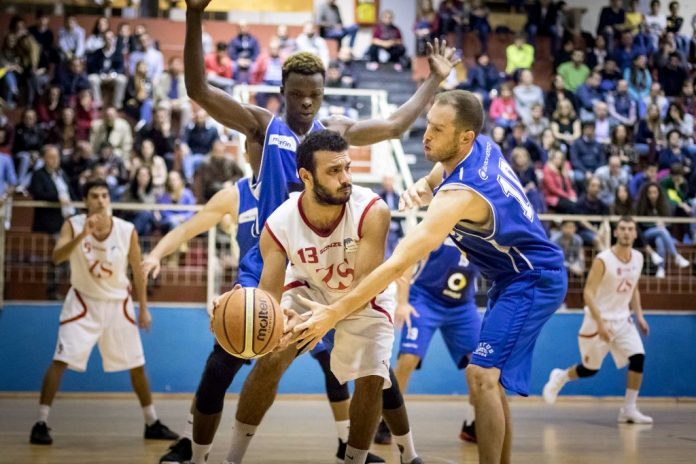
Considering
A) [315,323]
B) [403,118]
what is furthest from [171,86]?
[315,323]

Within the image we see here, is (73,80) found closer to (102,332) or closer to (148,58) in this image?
(148,58)

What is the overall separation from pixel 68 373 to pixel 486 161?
7.73 meters

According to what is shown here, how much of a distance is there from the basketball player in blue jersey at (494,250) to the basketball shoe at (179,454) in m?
2.04

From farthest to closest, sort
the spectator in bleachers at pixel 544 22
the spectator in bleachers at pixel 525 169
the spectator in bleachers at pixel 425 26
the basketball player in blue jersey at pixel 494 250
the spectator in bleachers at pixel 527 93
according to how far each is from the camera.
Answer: the spectator in bleachers at pixel 544 22 → the spectator in bleachers at pixel 425 26 → the spectator in bleachers at pixel 527 93 → the spectator in bleachers at pixel 525 169 → the basketball player in blue jersey at pixel 494 250

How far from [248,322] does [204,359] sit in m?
7.26

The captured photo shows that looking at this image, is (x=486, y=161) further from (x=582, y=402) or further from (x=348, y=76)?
(x=348, y=76)

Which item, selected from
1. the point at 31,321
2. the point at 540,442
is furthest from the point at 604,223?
the point at 31,321

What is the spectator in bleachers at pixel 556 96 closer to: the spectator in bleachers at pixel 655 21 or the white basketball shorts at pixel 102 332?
the spectator in bleachers at pixel 655 21

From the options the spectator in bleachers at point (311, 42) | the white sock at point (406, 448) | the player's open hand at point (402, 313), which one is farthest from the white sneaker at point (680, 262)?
the white sock at point (406, 448)

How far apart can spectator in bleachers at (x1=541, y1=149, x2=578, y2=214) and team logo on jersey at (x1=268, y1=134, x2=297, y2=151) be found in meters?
8.59

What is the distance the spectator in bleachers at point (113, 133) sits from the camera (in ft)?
44.9

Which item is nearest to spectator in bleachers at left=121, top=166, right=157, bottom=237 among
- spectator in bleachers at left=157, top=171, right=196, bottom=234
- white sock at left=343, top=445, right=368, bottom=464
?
spectator in bleachers at left=157, top=171, right=196, bottom=234

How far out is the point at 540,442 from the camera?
787 centimetres

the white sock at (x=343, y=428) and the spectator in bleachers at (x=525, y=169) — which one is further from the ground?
the spectator in bleachers at (x=525, y=169)
